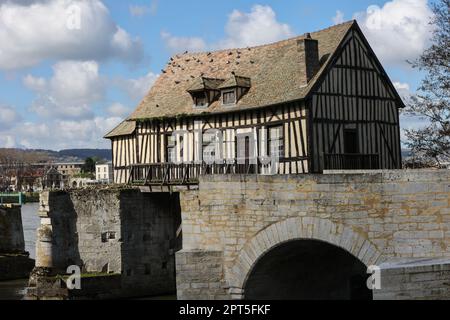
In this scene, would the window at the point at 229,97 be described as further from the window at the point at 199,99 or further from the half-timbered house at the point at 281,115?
the window at the point at 199,99

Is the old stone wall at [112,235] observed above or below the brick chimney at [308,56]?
below

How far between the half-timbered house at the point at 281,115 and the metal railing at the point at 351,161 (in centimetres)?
3

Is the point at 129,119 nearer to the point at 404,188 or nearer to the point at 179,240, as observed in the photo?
the point at 179,240

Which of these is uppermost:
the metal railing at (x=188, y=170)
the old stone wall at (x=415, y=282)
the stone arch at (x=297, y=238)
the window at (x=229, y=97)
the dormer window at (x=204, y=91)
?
the dormer window at (x=204, y=91)

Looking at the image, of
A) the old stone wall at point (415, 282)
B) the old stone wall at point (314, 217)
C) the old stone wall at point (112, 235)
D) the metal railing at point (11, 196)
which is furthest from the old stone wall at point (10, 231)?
the old stone wall at point (415, 282)

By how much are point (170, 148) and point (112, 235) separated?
3.96m

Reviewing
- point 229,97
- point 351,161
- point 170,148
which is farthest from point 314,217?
point 170,148

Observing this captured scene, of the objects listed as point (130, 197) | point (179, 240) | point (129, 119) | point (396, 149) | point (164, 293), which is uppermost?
point (129, 119)

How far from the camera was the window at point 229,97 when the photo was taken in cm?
2274

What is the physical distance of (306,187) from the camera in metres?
13.8
